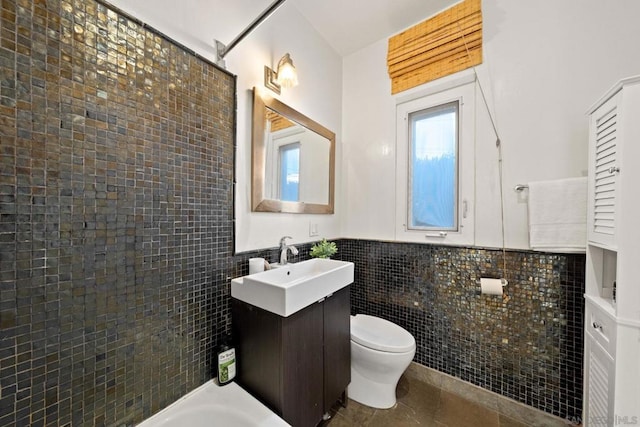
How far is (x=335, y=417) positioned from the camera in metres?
1.44

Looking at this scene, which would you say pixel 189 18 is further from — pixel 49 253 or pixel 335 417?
pixel 335 417

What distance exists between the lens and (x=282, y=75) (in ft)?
4.89

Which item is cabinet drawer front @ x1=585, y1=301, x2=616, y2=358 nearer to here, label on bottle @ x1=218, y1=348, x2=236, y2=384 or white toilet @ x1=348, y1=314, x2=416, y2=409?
white toilet @ x1=348, y1=314, x2=416, y2=409

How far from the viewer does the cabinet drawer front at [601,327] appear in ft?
3.18

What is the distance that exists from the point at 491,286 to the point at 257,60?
207cm

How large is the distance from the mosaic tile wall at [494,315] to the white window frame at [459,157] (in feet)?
0.32

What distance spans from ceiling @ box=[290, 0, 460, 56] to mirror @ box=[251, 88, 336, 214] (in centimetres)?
83

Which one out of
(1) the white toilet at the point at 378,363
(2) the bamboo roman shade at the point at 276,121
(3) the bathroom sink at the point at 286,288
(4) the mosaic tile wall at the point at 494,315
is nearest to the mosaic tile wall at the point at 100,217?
(3) the bathroom sink at the point at 286,288

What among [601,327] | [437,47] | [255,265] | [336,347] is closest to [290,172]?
[255,265]

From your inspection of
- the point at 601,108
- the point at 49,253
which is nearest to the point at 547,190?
the point at 601,108

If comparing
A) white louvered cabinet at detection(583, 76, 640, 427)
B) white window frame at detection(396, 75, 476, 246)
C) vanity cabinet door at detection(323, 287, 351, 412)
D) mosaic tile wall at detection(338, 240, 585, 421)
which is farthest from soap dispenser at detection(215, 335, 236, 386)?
white louvered cabinet at detection(583, 76, 640, 427)

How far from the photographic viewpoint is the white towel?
4.20 ft

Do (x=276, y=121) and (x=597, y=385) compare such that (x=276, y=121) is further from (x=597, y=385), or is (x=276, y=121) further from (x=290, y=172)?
(x=597, y=385)

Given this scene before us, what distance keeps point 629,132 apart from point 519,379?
150 cm
